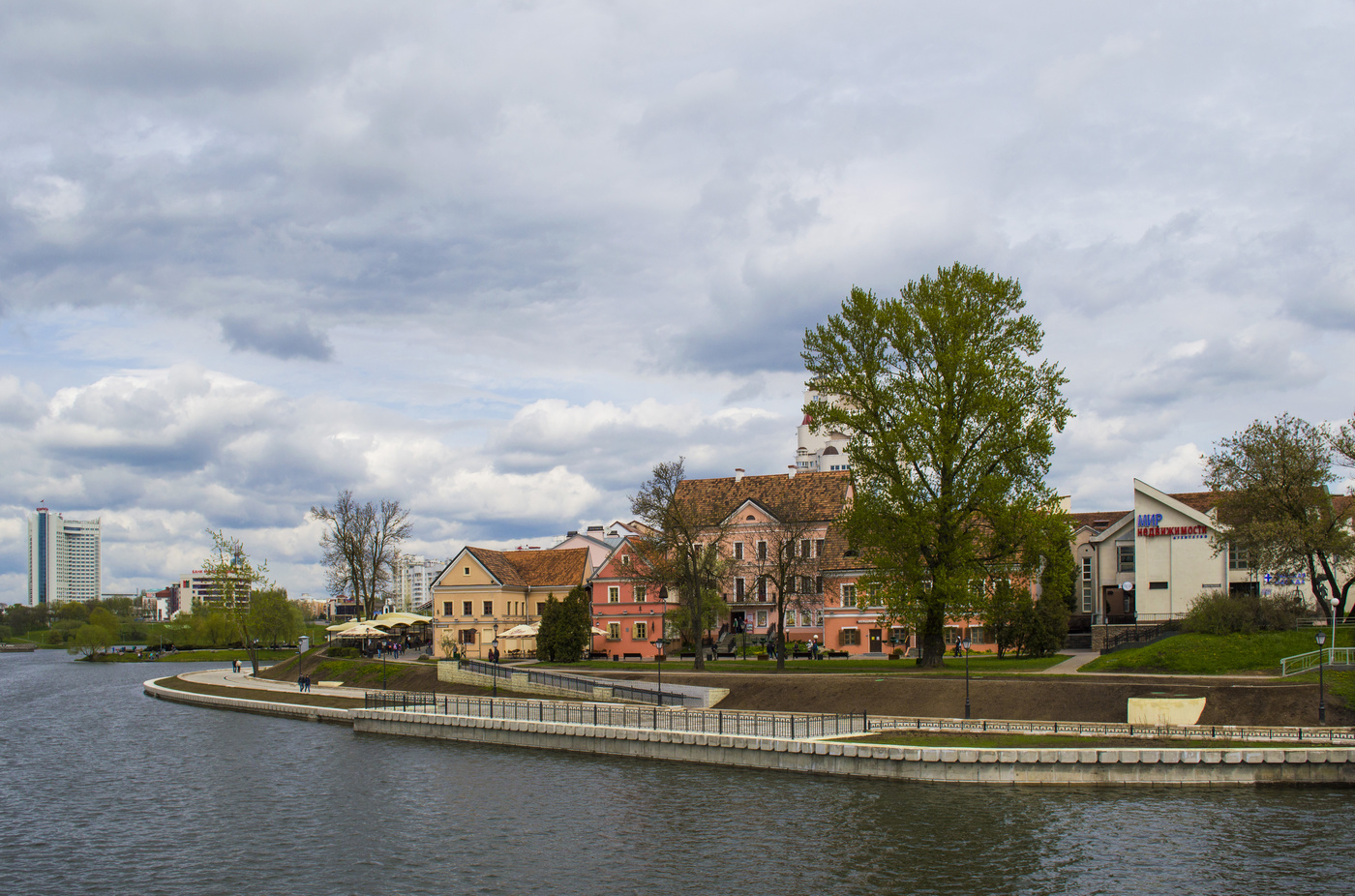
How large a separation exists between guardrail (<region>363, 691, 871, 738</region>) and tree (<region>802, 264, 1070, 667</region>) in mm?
9802

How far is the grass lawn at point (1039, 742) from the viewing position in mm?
33375

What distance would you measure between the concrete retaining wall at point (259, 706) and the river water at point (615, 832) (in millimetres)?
12220

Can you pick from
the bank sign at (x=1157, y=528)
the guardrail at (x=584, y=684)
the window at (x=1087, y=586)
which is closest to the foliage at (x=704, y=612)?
the guardrail at (x=584, y=684)

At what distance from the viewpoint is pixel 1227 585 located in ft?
210

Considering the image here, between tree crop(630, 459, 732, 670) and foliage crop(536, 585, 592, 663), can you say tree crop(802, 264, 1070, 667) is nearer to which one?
tree crop(630, 459, 732, 670)

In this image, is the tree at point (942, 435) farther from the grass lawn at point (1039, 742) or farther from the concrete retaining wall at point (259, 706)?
the concrete retaining wall at point (259, 706)

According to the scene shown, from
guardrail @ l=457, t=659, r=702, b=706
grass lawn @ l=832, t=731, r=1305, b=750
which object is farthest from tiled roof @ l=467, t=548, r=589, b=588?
grass lawn @ l=832, t=731, r=1305, b=750

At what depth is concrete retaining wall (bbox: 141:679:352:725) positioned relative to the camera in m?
53.3

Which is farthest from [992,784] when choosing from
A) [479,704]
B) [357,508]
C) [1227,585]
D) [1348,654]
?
[357,508]

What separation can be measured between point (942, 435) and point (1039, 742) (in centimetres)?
1744

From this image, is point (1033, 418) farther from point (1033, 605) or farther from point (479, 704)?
point (479, 704)

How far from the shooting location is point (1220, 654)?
47.4 m

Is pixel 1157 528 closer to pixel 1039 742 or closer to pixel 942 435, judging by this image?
pixel 942 435

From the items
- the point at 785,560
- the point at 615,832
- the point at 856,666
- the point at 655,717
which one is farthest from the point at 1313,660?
the point at 615,832
